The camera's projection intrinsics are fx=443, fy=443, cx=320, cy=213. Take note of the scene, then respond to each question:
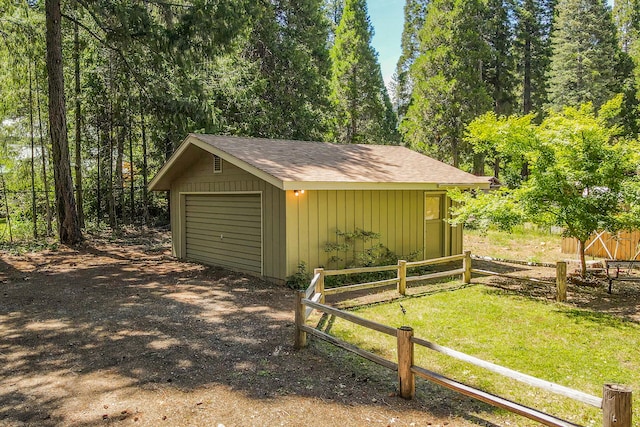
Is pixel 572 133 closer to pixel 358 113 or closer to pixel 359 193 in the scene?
pixel 359 193

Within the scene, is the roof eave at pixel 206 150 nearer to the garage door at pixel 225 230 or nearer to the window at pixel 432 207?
the garage door at pixel 225 230

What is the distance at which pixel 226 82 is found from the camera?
1859cm

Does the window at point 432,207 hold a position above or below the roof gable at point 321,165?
below

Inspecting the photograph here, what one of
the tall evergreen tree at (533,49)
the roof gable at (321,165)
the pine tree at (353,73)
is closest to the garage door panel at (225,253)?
the roof gable at (321,165)

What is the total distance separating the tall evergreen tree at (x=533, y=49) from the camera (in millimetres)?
34219

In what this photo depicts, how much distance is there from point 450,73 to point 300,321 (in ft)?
72.4

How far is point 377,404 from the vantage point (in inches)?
172

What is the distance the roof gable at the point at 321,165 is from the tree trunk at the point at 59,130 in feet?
9.68

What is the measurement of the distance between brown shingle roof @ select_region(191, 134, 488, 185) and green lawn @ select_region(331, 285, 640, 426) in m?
3.12

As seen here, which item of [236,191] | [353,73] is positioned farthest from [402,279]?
[353,73]

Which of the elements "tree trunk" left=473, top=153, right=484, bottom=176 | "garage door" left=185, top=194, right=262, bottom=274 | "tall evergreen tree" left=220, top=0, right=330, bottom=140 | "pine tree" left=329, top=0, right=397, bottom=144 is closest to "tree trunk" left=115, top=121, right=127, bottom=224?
"tall evergreen tree" left=220, top=0, right=330, bottom=140

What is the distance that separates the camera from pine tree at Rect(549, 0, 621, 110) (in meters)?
31.7

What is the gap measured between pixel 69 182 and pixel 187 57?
5.45 m

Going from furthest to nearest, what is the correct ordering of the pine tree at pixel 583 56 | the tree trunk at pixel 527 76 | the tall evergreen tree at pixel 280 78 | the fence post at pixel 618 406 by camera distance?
the tree trunk at pixel 527 76 → the pine tree at pixel 583 56 → the tall evergreen tree at pixel 280 78 → the fence post at pixel 618 406
